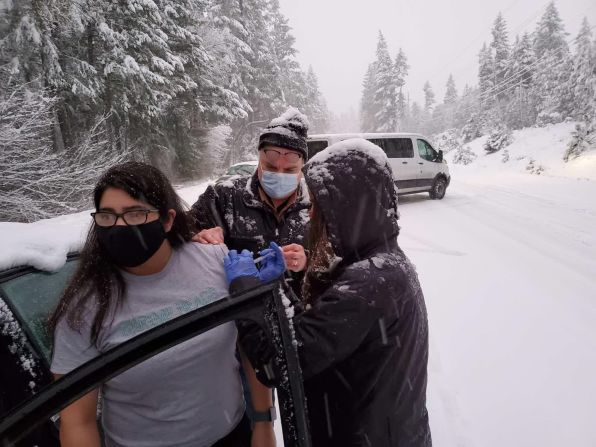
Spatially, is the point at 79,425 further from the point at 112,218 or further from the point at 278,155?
the point at 278,155

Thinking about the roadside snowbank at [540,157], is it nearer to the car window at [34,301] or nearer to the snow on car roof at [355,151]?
the snow on car roof at [355,151]

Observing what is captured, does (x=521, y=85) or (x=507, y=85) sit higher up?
(x=507, y=85)

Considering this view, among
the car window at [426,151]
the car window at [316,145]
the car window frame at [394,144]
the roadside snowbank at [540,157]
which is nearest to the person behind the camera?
the car window at [316,145]

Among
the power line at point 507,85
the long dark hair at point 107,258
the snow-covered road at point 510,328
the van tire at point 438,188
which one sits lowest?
the snow-covered road at point 510,328

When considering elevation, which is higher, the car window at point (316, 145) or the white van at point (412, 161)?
the car window at point (316, 145)

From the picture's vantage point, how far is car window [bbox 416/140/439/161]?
11086mm

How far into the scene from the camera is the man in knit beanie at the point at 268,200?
2.29m

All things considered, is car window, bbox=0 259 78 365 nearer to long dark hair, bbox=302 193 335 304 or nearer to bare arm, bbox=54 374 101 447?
bare arm, bbox=54 374 101 447

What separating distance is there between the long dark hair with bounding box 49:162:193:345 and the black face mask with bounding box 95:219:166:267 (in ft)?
0.18

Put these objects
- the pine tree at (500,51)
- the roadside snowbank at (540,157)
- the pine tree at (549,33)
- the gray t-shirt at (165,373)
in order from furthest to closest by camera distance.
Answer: the pine tree at (500,51)
the pine tree at (549,33)
the roadside snowbank at (540,157)
the gray t-shirt at (165,373)

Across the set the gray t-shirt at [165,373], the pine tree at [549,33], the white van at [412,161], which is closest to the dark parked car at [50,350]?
the gray t-shirt at [165,373]

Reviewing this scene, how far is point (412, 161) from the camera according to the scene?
35.4ft

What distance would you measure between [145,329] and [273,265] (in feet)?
1.94

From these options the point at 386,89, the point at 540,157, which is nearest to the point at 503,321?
the point at 540,157
